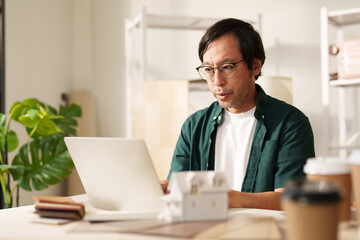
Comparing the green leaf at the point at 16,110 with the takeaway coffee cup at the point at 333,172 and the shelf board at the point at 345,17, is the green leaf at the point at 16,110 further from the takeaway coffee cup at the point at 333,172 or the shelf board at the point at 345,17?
the takeaway coffee cup at the point at 333,172

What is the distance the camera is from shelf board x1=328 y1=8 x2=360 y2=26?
90.1 inches

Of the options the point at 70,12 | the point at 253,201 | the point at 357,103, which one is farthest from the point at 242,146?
the point at 70,12

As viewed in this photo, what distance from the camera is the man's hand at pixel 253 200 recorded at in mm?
1173

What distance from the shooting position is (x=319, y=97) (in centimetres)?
290

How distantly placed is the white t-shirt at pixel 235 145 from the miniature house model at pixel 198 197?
2.59 feet

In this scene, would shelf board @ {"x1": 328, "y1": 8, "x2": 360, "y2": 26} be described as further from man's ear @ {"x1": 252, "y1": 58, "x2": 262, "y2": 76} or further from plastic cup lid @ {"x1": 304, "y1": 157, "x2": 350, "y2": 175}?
plastic cup lid @ {"x1": 304, "y1": 157, "x2": 350, "y2": 175}

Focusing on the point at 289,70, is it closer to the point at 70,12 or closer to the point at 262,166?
the point at 262,166

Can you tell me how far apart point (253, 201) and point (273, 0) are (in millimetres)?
2251

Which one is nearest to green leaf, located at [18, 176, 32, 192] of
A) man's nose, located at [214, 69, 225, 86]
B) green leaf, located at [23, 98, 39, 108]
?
green leaf, located at [23, 98, 39, 108]

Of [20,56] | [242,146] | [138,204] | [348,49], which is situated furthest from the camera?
[20,56]

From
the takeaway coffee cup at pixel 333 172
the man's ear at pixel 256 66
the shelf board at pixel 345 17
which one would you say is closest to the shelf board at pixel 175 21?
the shelf board at pixel 345 17

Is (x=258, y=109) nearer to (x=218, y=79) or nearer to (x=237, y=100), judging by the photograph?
(x=237, y=100)

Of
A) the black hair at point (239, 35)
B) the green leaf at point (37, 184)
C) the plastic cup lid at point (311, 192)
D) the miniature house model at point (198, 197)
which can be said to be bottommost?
the green leaf at point (37, 184)

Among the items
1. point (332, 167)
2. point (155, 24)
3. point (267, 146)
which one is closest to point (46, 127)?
point (155, 24)
